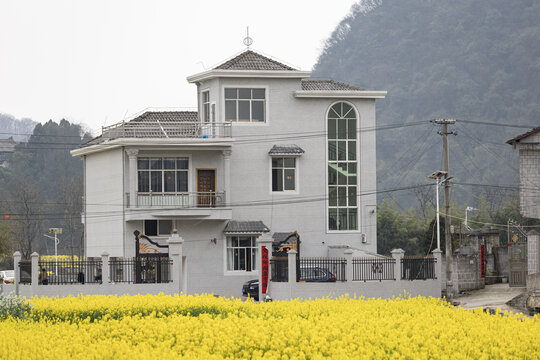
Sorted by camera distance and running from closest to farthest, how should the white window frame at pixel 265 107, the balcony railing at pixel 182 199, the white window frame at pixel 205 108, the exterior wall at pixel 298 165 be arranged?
the balcony railing at pixel 182 199, the white window frame at pixel 265 107, the exterior wall at pixel 298 165, the white window frame at pixel 205 108

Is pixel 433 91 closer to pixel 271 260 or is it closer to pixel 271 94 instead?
pixel 271 94

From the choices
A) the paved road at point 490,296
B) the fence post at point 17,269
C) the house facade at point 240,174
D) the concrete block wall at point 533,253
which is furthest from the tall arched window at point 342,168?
the fence post at point 17,269

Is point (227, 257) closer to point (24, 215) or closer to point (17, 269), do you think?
point (17, 269)

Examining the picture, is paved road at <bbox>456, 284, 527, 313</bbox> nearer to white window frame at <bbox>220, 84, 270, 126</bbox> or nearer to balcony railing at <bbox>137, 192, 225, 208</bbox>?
balcony railing at <bbox>137, 192, 225, 208</bbox>

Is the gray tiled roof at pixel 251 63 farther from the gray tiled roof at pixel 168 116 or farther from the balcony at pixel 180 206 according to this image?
the balcony at pixel 180 206

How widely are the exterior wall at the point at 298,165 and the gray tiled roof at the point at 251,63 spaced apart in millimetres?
679

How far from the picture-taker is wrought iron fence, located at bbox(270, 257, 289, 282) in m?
35.2

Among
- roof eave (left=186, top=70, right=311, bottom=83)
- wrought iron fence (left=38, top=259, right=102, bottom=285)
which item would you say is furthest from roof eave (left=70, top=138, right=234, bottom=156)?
wrought iron fence (left=38, top=259, right=102, bottom=285)

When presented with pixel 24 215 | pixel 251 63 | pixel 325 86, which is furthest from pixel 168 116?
pixel 24 215

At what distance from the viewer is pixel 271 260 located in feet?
117

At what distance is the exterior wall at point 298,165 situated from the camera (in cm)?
4497

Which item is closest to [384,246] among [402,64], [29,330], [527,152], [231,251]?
[231,251]

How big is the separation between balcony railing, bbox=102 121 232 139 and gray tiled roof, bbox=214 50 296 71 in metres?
3.05

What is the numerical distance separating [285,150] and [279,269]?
10810 millimetres
